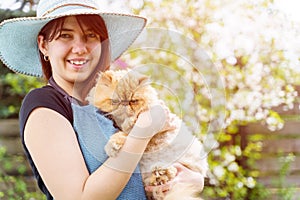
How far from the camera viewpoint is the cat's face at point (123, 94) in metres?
1.01

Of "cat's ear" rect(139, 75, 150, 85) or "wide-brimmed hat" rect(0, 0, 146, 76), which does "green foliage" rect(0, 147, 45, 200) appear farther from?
"cat's ear" rect(139, 75, 150, 85)

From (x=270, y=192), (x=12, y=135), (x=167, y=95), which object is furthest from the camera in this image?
(x=270, y=192)

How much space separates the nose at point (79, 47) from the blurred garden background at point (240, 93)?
1.51m

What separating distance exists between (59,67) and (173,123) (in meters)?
0.26

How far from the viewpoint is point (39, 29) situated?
1.15 meters

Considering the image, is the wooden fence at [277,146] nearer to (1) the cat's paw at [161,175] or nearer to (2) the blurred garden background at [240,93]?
(2) the blurred garden background at [240,93]

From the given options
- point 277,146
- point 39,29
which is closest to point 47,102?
point 39,29

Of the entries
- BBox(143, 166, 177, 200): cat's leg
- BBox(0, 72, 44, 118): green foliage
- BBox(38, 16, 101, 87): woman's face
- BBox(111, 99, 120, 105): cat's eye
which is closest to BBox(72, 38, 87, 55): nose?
BBox(38, 16, 101, 87): woman's face

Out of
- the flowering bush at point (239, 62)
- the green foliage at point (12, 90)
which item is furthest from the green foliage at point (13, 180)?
the flowering bush at point (239, 62)

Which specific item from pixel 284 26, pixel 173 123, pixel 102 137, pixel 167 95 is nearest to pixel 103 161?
pixel 102 137

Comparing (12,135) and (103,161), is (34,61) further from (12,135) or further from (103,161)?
(12,135)

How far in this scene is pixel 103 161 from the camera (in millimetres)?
998

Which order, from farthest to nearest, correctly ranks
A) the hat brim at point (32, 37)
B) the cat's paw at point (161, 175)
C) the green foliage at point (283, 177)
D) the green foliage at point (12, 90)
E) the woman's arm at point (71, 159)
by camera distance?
the green foliage at point (283, 177) < the green foliage at point (12, 90) < the hat brim at point (32, 37) < the cat's paw at point (161, 175) < the woman's arm at point (71, 159)

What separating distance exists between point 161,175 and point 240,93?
190 centimetres
